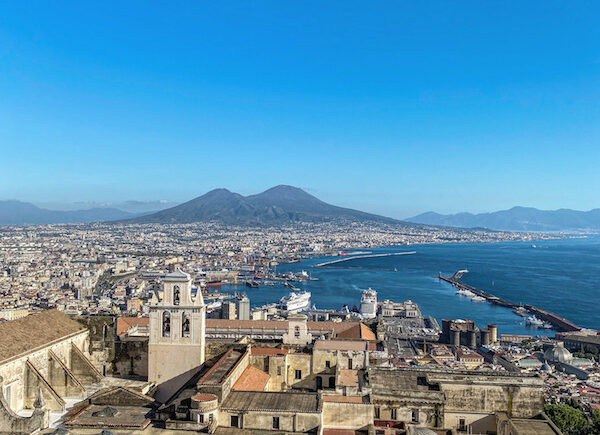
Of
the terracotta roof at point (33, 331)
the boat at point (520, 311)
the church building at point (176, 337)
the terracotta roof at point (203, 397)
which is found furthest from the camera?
the boat at point (520, 311)

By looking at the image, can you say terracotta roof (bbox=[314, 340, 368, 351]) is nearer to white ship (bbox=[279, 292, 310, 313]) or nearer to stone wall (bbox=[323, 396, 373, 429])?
stone wall (bbox=[323, 396, 373, 429])

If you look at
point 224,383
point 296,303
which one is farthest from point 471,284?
point 224,383

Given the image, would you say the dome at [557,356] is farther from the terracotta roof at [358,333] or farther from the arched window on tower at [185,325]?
the arched window on tower at [185,325]

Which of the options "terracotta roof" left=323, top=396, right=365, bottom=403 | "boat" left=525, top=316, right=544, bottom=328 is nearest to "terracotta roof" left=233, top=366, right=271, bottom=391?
"terracotta roof" left=323, top=396, right=365, bottom=403

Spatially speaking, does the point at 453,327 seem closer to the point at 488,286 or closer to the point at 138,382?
the point at 138,382

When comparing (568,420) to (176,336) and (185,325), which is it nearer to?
(185,325)

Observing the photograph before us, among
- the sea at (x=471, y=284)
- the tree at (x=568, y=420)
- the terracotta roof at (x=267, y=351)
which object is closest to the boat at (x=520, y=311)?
the sea at (x=471, y=284)
